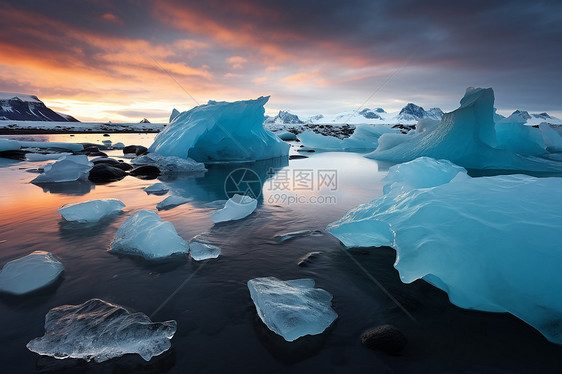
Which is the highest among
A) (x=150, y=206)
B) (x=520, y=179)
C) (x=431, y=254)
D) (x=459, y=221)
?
(x=520, y=179)

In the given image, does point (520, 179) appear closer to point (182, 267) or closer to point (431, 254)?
point (431, 254)

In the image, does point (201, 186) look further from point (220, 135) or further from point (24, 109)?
point (24, 109)

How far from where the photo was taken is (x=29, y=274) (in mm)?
2100

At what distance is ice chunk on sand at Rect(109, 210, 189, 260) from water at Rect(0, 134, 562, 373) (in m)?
0.11

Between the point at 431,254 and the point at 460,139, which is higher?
the point at 460,139

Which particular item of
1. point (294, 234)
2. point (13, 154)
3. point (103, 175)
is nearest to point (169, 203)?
point (294, 234)

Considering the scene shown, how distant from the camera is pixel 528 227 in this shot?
1.93m

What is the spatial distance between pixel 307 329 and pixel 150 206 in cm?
377

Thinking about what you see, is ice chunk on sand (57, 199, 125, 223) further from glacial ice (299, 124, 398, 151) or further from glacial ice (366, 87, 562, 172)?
glacial ice (299, 124, 398, 151)

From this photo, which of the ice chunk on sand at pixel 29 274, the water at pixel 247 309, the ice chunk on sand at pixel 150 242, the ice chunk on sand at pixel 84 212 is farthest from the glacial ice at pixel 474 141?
the ice chunk on sand at pixel 29 274

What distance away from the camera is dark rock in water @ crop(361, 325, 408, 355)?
151 cm

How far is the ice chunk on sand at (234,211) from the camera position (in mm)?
3797

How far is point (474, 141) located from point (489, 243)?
920 cm

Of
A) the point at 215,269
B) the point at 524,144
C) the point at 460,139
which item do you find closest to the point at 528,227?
the point at 215,269
